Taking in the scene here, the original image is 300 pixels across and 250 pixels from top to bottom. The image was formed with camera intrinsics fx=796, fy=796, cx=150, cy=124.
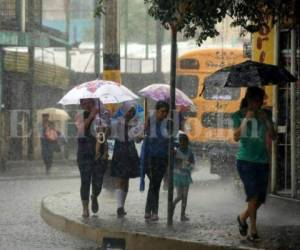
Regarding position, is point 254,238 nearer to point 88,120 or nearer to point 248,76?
point 248,76

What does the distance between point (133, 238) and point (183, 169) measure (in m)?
1.82

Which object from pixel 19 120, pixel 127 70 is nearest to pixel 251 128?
pixel 19 120

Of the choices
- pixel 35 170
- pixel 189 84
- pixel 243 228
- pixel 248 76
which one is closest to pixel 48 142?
pixel 35 170

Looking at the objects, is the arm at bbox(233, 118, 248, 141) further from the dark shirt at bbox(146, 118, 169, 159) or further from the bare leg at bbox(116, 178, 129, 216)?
the bare leg at bbox(116, 178, 129, 216)

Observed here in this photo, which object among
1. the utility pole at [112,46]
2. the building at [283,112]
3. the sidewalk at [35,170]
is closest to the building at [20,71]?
the sidewalk at [35,170]

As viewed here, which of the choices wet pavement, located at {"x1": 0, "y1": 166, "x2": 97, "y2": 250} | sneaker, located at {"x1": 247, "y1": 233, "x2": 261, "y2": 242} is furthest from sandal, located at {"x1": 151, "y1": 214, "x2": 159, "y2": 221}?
sneaker, located at {"x1": 247, "y1": 233, "x2": 261, "y2": 242}

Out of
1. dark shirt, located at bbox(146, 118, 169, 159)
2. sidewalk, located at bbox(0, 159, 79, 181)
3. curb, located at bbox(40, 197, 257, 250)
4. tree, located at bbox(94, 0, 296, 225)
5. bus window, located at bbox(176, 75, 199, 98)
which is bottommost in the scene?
sidewalk, located at bbox(0, 159, 79, 181)

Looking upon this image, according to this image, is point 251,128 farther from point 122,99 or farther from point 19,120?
point 19,120

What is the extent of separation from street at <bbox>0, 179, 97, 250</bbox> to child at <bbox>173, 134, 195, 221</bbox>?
5.23 feet

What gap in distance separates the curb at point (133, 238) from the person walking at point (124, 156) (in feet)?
2.56

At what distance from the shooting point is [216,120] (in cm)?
2166

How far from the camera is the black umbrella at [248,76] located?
30.8ft

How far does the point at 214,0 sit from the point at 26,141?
67.3 ft

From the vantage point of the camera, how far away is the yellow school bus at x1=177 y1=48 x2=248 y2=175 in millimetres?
20812
